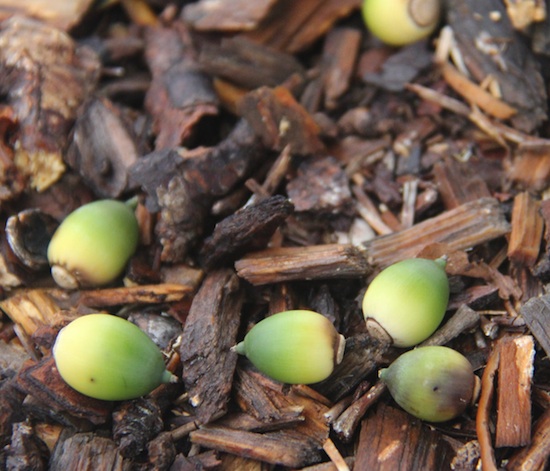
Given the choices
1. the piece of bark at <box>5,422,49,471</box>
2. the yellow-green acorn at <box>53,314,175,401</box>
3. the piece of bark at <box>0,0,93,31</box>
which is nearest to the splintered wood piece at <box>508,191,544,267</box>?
the yellow-green acorn at <box>53,314,175,401</box>

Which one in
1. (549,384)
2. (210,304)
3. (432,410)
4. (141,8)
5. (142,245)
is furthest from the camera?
(141,8)

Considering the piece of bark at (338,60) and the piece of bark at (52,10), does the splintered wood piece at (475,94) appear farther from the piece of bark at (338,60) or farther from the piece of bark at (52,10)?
the piece of bark at (52,10)

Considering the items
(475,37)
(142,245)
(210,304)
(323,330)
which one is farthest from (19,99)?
(475,37)

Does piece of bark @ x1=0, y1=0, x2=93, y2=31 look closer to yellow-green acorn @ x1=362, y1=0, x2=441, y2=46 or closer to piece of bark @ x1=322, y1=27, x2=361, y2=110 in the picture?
piece of bark @ x1=322, y1=27, x2=361, y2=110

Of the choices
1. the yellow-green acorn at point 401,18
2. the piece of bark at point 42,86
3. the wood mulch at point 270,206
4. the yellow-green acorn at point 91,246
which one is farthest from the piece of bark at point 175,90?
the yellow-green acorn at point 401,18

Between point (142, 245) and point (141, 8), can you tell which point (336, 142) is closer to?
point (142, 245)
